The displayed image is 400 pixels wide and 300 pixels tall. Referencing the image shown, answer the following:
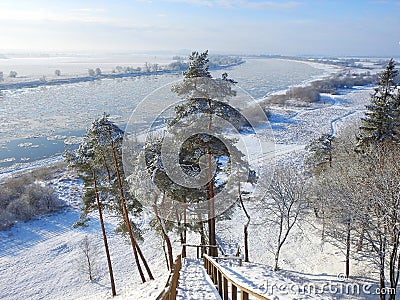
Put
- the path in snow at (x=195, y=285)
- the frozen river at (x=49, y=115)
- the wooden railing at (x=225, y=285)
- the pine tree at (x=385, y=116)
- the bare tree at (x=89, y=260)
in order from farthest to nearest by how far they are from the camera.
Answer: the frozen river at (x=49, y=115)
the bare tree at (x=89, y=260)
the pine tree at (x=385, y=116)
the path in snow at (x=195, y=285)
the wooden railing at (x=225, y=285)

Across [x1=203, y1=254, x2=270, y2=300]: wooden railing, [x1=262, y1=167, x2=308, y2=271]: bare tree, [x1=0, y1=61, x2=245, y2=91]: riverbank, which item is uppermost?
[x1=0, y1=61, x2=245, y2=91]: riverbank

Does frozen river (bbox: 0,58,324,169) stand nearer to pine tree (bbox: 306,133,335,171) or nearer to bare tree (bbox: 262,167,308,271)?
pine tree (bbox: 306,133,335,171)

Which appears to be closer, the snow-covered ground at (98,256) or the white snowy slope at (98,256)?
the snow-covered ground at (98,256)

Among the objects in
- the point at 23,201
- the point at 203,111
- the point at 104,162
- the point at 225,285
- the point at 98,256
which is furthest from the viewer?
the point at 23,201

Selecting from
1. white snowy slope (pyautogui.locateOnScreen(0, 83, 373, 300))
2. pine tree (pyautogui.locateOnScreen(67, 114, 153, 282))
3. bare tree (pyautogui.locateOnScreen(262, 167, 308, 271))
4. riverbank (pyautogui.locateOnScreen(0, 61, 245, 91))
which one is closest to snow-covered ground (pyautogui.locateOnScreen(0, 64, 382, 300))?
white snowy slope (pyautogui.locateOnScreen(0, 83, 373, 300))

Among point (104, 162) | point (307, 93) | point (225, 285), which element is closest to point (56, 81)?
point (307, 93)

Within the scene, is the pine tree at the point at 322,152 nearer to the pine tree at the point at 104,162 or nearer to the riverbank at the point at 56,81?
the pine tree at the point at 104,162

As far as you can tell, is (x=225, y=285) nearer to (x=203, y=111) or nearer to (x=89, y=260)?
(x=203, y=111)

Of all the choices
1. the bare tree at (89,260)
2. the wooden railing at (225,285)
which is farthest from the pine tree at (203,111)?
the bare tree at (89,260)

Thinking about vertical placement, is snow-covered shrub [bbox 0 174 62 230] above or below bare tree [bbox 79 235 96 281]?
above
